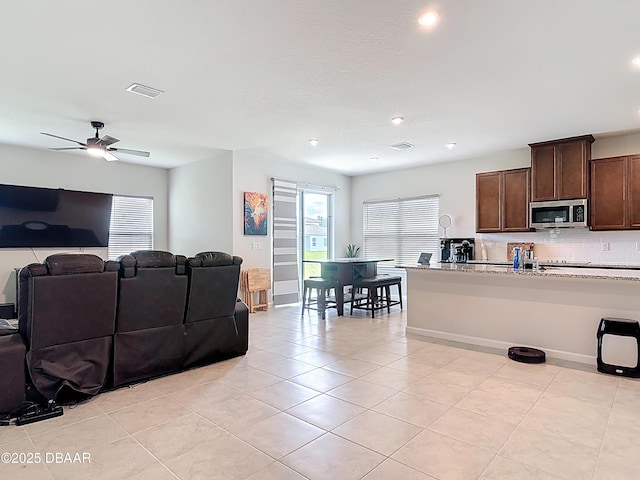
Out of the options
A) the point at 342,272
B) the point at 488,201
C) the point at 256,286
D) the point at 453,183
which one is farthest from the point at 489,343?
the point at 256,286

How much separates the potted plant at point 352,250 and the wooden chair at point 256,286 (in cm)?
250

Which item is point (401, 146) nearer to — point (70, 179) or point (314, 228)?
point (314, 228)

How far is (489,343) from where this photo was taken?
4.50 meters

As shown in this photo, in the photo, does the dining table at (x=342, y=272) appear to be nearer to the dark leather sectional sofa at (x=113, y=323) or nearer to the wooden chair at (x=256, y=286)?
the wooden chair at (x=256, y=286)

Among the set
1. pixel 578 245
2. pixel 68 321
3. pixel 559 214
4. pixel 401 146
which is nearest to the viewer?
pixel 68 321

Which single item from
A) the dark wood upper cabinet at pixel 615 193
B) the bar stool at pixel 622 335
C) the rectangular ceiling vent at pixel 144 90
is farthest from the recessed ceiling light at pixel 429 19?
the dark wood upper cabinet at pixel 615 193

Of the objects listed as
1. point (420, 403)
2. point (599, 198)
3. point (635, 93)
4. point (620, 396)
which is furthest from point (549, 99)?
point (420, 403)

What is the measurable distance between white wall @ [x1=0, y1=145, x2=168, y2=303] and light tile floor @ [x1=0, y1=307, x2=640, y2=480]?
438cm

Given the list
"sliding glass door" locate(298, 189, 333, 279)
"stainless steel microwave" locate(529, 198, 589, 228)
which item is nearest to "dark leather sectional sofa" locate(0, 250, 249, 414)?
"sliding glass door" locate(298, 189, 333, 279)

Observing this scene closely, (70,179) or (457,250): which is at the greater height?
(70,179)

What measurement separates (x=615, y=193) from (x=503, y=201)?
1481 millimetres

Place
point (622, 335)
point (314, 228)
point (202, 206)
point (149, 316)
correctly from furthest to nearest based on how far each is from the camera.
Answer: point (314, 228) < point (202, 206) < point (622, 335) < point (149, 316)

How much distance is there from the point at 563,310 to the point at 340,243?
5268mm

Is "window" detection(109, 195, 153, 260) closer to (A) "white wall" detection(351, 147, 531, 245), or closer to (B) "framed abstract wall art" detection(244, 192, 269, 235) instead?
(B) "framed abstract wall art" detection(244, 192, 269, 235)
